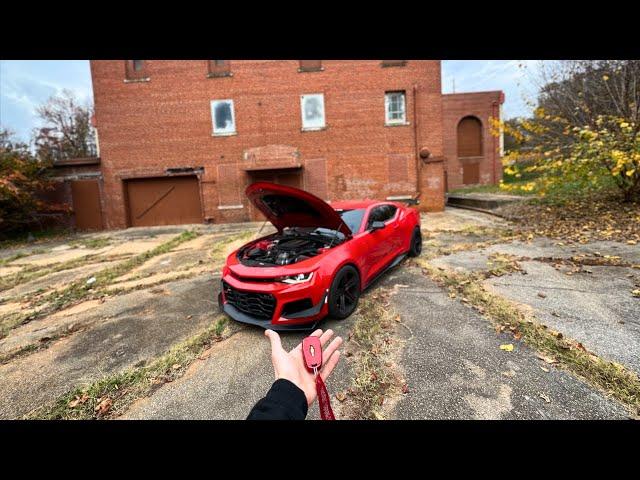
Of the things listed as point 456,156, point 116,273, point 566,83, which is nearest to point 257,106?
point 116,273

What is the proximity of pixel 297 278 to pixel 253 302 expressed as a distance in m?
0.59

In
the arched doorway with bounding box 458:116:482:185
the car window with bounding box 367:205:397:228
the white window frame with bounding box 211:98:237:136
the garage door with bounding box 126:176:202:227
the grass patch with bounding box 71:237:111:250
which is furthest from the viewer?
the arched doorway with bounding box 458:116:482:185

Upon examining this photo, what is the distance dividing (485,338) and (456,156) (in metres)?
27.4

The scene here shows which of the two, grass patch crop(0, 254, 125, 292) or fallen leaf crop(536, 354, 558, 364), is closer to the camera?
fallen leaf crop(536, 354, 558, 364)

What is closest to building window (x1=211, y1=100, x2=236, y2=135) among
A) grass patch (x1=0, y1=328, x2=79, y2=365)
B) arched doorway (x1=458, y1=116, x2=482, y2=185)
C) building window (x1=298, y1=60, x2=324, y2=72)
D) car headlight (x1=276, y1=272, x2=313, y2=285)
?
building window (x1=298, y1=60, x2=324, y2=72)

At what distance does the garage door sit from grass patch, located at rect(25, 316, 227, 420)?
502 inches

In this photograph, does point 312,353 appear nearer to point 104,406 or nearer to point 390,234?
point 104,406

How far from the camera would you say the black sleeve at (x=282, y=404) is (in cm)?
113

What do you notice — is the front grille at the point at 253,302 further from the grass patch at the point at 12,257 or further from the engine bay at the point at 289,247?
the grass patch at the point at 12,257

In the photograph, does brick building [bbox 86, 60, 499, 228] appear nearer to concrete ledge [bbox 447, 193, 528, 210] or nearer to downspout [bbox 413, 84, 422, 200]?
downspout [bbox 413, 84, 422, 200]

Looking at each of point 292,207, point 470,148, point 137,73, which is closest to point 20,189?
point 137,73

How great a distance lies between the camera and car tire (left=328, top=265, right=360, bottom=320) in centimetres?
356

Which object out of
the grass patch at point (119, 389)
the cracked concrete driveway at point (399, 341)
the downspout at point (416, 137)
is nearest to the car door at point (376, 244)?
the cracked concrete driveway at point (399, 341)
